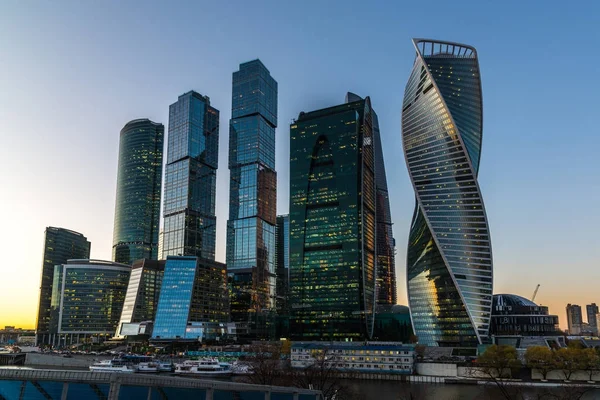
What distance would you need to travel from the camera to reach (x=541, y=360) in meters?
130

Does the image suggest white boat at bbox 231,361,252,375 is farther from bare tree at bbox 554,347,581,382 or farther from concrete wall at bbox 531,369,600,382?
bare tree at bbox 554,347,581,382

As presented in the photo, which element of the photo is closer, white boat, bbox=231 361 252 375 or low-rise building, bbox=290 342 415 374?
low-rise building, bbox=290 342 415 374

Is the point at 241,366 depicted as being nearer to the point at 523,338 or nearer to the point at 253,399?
the point at 523,338

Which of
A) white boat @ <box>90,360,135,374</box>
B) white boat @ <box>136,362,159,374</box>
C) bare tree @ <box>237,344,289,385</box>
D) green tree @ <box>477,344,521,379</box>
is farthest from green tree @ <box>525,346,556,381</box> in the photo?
white boat @ <box>90,360,135,374</box>

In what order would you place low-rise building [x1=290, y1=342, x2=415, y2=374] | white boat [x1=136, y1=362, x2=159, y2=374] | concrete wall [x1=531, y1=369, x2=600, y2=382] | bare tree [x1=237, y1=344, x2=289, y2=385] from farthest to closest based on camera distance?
white boat [x1=136, y1=362, x2=159, y2=374] → low-rise building [x1=290, y1=342, x2=415, y2=374] → concrete wall [x1=531, y1=369, x2=600, y2=382] → bare tree [x1=237, y1=344, x2=289, y2=385]

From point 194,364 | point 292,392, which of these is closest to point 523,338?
point 194,364

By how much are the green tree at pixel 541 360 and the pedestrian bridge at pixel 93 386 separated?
117 m

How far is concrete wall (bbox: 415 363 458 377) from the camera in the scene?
130m

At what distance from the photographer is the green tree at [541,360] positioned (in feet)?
414

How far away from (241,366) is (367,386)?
184ft

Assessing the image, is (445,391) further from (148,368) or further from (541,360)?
(148,368)

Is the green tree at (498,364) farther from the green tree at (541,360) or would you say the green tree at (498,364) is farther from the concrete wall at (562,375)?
→ the concrete wall at (562,375)

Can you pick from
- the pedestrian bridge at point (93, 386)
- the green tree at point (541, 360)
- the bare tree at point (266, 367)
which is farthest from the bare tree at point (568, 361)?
the pedestrian bridge at point (93, 386)

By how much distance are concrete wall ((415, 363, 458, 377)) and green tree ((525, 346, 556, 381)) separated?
19.5 metres
